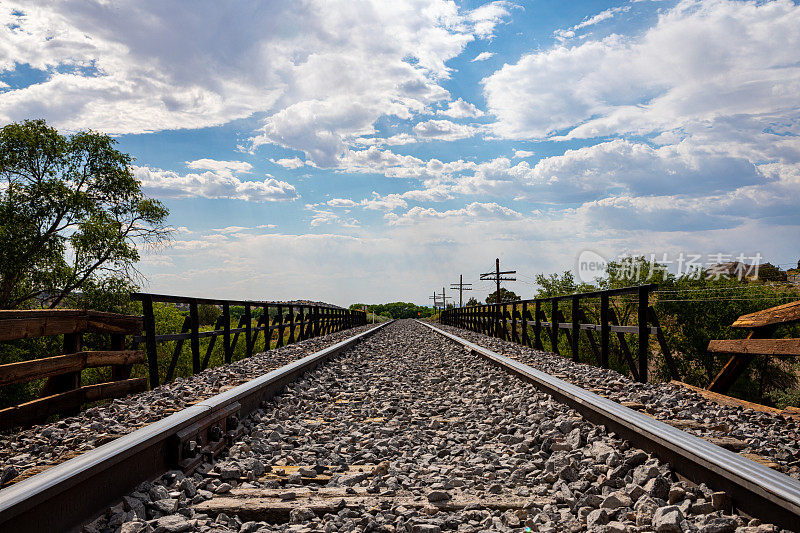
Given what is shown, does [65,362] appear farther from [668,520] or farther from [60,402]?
[668,520]

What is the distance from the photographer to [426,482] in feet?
10.4

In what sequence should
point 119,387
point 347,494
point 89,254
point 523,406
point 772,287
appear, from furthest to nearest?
point 89,254
point 772,287
point 119,387
point 523,406
point 347,494

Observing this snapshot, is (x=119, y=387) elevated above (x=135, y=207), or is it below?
below

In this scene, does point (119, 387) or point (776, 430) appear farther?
point (119, 387)

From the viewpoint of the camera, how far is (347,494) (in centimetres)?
299

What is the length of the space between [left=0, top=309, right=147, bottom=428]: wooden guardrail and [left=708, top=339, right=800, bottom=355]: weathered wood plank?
7127mm

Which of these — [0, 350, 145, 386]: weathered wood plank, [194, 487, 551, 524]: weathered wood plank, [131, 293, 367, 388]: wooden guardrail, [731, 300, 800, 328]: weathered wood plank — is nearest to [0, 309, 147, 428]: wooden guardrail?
[0, 350, 145, 386]: weathered wood plank

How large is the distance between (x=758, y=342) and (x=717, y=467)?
13.8 ft

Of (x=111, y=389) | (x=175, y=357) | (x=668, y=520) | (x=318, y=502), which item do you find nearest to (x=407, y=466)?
(x=318, y=502)

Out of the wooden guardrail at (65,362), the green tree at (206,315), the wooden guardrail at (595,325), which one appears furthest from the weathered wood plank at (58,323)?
the green tree at (206,315)

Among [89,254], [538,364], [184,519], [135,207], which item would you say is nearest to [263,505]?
[184,519]

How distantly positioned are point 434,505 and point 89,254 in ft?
92.3

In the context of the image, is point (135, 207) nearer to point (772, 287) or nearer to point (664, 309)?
point (664, 309)

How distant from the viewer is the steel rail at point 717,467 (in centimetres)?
215
